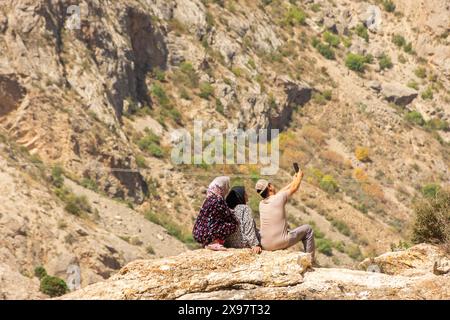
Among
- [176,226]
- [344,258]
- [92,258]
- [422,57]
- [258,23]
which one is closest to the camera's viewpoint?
[92,258]

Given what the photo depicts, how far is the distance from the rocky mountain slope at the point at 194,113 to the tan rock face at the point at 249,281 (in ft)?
40.0

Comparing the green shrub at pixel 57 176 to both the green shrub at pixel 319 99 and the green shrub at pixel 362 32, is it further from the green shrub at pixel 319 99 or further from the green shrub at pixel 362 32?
the green shrub at pixel 362 32

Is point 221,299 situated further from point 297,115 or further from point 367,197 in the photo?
point 297,115

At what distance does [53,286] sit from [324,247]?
18.2 meters

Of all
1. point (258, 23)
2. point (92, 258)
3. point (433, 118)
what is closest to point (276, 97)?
point (258, 23)

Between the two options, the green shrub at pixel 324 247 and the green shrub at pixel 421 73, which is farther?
the green shrub at pixel 421 73

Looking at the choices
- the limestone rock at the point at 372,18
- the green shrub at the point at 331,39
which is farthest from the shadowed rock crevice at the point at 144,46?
the limestone rock at the point at 372,18

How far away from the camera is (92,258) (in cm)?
2761

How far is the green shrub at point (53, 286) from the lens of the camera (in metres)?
24.0

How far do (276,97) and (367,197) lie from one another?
862 centimetres

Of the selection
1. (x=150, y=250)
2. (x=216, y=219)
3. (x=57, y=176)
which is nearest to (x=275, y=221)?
(x=216, y=219)

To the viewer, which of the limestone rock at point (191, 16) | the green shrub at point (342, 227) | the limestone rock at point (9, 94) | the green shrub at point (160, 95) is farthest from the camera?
the limestone rock at point (191, 16)

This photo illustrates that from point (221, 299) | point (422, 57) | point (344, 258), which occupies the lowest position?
point (344, 258)

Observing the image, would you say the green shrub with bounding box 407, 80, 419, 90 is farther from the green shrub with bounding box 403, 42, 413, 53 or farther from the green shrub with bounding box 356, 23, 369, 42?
the green shrub with bounding box 356, 23, 369, 42
